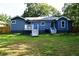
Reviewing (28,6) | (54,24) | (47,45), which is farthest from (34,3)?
(47,45)

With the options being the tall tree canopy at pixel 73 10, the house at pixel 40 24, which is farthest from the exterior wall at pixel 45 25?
the tall tree canopy at pixel 73 10

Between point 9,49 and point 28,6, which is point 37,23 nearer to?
point 28,6

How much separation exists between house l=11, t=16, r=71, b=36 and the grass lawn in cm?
7

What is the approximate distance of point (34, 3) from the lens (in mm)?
3176

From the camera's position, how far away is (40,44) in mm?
3170

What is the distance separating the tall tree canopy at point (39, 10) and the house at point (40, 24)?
54mm

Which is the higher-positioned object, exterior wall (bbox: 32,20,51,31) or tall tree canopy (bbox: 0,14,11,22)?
tall tree canopy (bbox: 0,14,11,22)

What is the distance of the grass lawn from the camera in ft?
10.3

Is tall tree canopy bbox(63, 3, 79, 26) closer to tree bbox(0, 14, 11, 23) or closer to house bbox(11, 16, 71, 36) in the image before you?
house bbox(11, 16, 71, 36)

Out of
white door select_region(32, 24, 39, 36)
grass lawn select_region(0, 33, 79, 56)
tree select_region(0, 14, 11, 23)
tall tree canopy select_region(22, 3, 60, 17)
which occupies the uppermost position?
tall tree canopy select_region(22, 3, 60, 17)

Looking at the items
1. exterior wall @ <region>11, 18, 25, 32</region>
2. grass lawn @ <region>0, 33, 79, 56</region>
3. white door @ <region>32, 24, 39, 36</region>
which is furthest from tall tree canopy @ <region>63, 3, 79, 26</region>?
exterior wall @ <region>11, 18, 25, 32</region>

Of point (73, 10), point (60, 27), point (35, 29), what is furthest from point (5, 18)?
point (73, 10)

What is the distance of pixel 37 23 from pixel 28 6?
0.85 ft

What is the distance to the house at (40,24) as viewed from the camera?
3.18m
